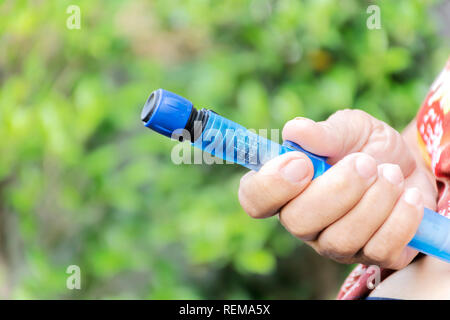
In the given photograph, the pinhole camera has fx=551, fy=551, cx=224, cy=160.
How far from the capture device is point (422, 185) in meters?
0.55

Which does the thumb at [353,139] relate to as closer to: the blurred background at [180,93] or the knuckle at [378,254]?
the knuckle at [378,254]

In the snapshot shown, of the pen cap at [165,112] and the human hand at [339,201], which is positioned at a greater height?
the pen cap at [165,112]

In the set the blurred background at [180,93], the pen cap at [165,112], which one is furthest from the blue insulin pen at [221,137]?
the blurred background at [180,93]

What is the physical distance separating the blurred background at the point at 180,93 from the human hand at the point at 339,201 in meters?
0.61

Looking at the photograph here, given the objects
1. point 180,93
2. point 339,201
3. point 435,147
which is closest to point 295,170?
point 339,201

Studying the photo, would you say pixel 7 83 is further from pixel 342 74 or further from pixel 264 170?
pixel 264 170

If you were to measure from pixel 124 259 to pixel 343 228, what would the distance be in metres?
0.79

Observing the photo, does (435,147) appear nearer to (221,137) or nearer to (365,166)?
(365,166)

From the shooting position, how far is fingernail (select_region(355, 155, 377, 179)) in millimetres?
434

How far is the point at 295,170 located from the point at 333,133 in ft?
0.28

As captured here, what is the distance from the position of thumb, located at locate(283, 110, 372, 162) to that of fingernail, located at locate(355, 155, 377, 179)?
1.9 inches

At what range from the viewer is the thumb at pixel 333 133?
1.51ft

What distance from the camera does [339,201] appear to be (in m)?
0.44

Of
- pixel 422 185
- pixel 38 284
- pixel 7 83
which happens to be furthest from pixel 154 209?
pixel 422 185
